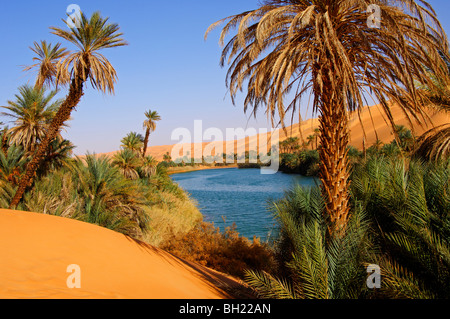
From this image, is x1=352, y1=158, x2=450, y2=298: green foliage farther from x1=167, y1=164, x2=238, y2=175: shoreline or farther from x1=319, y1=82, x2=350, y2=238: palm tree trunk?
x1=167, y1=164, x2=238, y2=175: shoreline

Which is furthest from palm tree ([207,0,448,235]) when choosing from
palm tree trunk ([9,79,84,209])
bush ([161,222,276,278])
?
palm tree trunk ([9,79,84,209])

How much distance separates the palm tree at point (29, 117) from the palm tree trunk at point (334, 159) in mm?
13062

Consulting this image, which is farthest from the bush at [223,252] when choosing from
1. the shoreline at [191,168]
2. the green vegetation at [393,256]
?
the shoreline at [191,168]

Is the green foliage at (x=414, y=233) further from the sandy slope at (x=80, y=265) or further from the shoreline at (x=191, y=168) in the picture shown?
the shoreline at (x=191, y=168)

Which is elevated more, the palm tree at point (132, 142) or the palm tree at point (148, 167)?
the palm tree at point (132, 142)

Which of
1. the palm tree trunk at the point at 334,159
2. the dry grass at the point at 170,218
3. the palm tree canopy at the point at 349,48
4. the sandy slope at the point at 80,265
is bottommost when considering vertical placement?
the dry grass at the point at 170,218

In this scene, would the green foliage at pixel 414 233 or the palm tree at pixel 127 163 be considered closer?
the green foliage at pixel 414 233

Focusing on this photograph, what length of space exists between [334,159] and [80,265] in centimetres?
459

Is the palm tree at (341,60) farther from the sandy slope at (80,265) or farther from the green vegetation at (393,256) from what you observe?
the sandy slope at (80,265)

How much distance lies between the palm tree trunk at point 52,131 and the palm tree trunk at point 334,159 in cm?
915

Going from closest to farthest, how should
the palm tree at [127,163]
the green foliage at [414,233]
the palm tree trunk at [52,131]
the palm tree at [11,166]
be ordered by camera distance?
1. the green foliage at [414,233]
2. the palm tree trunk at [52,131]
3. the palm tree at [11,166]
4. the palm tree at [127,163]

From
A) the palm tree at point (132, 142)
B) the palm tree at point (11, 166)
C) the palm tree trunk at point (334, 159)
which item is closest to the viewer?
the palm tree trunk at point (334, 159)

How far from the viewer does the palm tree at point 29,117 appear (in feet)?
44.6
